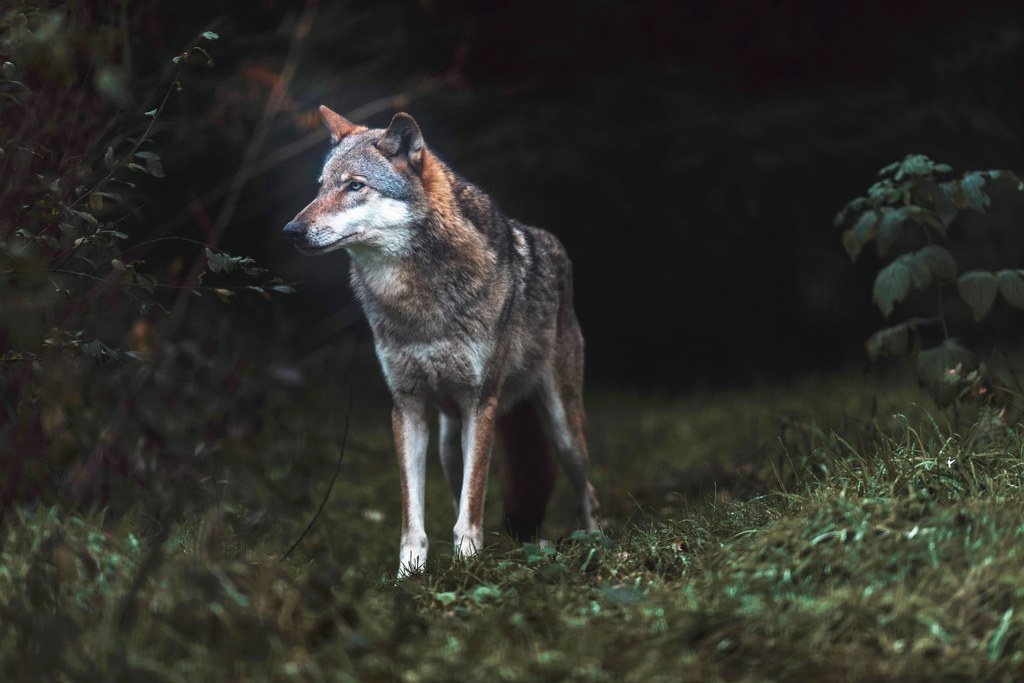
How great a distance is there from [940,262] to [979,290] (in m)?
0.27

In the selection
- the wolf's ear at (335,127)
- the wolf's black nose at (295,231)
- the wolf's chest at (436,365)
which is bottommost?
the wolf's chest at (436,365)

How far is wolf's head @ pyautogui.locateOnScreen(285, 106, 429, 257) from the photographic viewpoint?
5094mm

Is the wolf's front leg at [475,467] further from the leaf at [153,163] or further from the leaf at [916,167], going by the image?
the leaf at [916,167]

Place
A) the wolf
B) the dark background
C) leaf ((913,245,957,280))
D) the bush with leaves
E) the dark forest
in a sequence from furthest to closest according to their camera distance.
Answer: the dark background
leaf ((913,245,957,280))
the wolf
the bush with leaves
the dark forest

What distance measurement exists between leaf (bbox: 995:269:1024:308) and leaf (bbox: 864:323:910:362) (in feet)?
1.60

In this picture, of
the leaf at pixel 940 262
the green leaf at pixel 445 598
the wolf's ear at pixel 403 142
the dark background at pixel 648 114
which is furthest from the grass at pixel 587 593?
the dark background at pixel 648 114

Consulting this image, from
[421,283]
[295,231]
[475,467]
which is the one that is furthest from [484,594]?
[295,231]

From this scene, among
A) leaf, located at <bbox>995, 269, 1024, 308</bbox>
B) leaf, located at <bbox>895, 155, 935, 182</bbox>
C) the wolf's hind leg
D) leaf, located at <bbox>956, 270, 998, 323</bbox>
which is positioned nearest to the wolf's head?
the wolf's hind leg

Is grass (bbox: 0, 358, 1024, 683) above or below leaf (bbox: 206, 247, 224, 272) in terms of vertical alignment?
below

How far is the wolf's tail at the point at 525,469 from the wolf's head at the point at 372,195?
1.47 m

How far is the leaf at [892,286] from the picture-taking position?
18.2ft

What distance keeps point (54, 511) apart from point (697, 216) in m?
7.87

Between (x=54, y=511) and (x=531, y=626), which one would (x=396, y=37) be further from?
(x=531, y=626)

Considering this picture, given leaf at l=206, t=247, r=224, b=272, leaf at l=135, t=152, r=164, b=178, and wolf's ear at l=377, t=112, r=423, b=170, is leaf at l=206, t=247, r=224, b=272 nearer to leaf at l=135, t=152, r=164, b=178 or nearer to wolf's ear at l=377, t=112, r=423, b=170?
leaf at l=135, t=152, r=164, b=178
